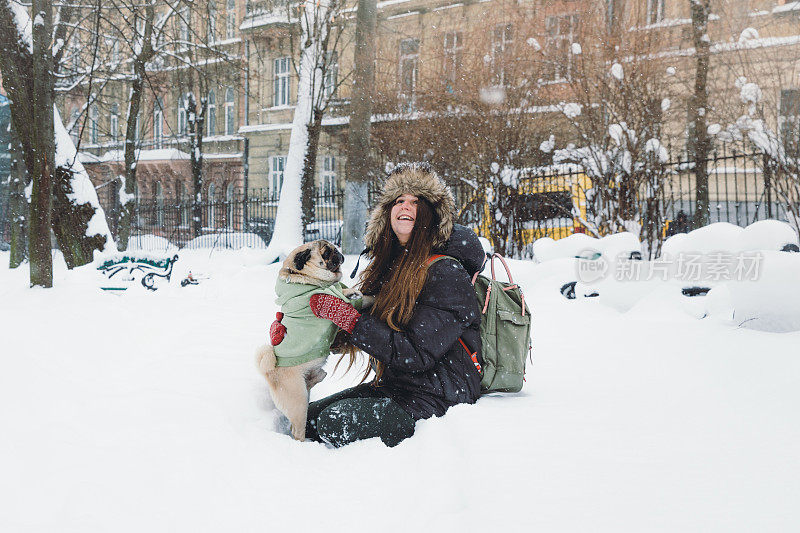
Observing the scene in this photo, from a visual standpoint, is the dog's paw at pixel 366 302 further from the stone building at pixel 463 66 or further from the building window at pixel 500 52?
the building window at pixel 500 52

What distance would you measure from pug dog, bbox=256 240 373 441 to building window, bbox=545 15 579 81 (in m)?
9.07

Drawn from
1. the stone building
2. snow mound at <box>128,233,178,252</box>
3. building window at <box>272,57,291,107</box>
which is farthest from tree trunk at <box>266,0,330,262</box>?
building window at <box>272,57,291,107</box>

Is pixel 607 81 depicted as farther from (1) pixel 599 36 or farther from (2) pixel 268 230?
(2) pixel 268 230

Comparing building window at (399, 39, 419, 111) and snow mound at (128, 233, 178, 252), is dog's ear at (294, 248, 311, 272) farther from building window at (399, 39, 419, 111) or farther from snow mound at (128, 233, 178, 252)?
snow mound at (128, 233, 178, 252)

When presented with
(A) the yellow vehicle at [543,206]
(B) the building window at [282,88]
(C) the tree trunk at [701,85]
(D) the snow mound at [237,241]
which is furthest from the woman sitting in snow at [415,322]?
(B) the building window at [282,88]

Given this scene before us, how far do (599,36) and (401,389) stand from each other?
10322mm

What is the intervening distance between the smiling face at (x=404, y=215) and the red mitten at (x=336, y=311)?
464 millimetres

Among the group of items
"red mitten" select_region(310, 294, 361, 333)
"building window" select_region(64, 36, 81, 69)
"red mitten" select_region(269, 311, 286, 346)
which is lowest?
"red mitten" select_region(269, 311, 286, 346)

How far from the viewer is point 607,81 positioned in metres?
9.91

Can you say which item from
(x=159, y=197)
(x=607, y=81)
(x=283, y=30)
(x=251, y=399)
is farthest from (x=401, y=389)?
(x=159, y=197)

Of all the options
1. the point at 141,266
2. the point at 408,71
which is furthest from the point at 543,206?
the point at 408,71

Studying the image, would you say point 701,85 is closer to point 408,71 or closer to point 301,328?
point 408,71

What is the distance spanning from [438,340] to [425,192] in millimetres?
742

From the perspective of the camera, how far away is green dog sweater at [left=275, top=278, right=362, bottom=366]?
2.82 meters
